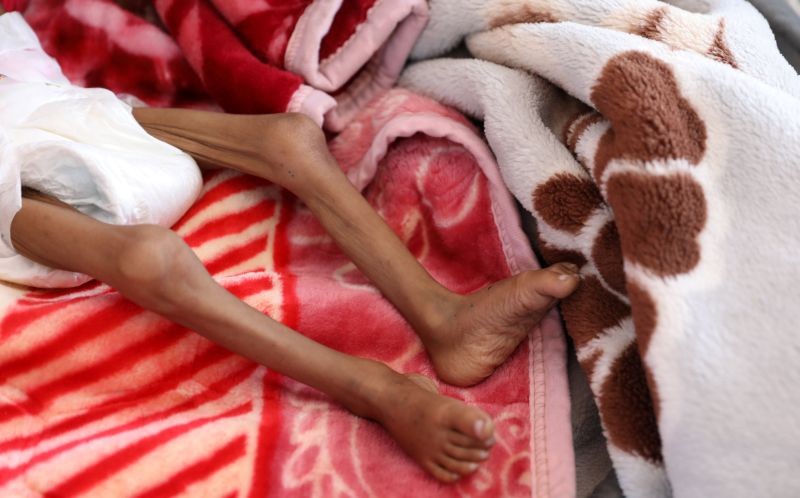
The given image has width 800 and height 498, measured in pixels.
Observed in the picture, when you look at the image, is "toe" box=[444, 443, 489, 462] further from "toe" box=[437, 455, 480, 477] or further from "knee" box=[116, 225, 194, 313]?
"knee" box=[116, 225, 194, 313]

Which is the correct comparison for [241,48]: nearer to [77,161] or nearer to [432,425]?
[77,161]

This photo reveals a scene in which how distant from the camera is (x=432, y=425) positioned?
76 cm

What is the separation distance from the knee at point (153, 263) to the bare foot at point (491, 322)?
29cm

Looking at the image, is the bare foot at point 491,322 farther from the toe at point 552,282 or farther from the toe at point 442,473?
the toe at point 442,473

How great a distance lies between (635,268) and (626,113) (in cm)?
17

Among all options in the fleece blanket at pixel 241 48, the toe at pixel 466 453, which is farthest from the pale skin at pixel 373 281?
the fleece blanket at pixel 241 48

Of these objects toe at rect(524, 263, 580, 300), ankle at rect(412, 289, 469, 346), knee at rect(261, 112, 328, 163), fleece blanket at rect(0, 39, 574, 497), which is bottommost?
fleece blanket at rect(0, 39, 574, 497)

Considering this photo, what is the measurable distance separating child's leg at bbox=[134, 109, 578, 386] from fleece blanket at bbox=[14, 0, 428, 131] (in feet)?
0.29

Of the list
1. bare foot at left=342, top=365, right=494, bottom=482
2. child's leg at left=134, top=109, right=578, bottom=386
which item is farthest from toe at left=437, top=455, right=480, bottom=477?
child's leg at left=134, top=109, right=578, bottom=386

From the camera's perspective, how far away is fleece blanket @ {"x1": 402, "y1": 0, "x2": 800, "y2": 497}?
2.28 ft

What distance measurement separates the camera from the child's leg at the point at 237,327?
0.76 m

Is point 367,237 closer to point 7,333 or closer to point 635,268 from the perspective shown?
point 635,268

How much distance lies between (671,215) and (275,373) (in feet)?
1.57

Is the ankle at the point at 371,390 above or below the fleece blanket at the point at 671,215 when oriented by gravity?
below
